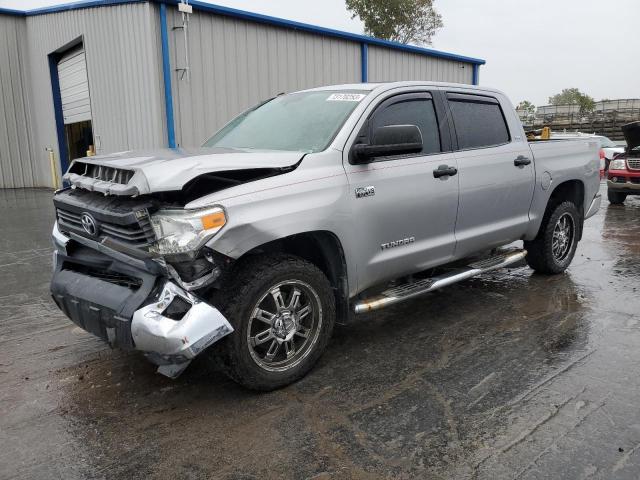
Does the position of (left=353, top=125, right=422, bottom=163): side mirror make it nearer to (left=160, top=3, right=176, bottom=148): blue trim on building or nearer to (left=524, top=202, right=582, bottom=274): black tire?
(left=524, top=202, right=582, bottom=274): black tire

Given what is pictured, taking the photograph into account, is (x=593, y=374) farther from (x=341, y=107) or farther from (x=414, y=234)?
(x=341, y=107)

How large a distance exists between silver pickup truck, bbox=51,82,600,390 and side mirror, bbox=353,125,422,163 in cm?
1

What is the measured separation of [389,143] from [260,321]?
4.70 feet

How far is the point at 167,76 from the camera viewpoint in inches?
414

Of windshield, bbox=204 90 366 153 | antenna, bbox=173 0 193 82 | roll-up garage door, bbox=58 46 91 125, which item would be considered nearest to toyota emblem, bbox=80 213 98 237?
windshield, bbox=204 90 366 153

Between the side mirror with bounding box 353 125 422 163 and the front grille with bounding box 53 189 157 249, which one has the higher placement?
the side mirror with bounding box 353 125 422 163

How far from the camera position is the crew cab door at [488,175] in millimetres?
4473

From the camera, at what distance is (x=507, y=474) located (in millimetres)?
2494

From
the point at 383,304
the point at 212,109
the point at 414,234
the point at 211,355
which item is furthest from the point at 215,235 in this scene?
the point at 212,109

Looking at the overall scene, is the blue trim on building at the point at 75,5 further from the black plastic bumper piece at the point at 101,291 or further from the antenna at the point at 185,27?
the black plastic bumper piece at the point at 101,291

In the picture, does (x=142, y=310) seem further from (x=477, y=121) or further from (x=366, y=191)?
(x=477, y=121)

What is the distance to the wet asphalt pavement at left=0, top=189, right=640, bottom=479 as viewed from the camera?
2.62 metres

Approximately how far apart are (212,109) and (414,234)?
8509 millimetres

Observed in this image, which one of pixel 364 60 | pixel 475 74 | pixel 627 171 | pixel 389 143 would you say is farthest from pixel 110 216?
pixel 475 74
